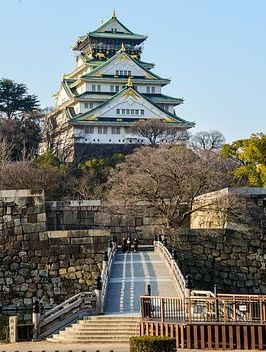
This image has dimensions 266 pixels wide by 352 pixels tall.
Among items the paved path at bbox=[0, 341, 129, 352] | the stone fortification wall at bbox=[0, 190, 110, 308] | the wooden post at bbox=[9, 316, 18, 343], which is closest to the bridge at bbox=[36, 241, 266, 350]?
the paved path at bbox=[0, 341, 129, 352]

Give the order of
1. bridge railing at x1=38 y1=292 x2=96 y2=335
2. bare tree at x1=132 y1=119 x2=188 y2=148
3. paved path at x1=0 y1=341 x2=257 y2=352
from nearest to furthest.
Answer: paved path at x1=0 y1=341 x2=257 y2=352 < bridge railing at x1=38 y1=292 x2=96 y2=335 < bare tree at x1=132 y1=119 x2=188 y2=148

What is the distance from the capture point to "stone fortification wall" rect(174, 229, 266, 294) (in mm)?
31734

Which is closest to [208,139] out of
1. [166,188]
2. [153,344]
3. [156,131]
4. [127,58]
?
[156,131]

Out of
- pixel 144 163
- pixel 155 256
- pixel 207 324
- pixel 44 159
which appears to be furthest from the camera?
pixel 44 159

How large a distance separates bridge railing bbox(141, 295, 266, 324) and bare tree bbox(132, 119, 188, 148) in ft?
146

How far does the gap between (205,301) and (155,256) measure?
39.9ft

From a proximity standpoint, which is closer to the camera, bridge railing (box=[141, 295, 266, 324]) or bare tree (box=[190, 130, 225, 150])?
bridge railing (box=[141, 295, 266, 324])

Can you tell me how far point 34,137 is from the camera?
57969 mm

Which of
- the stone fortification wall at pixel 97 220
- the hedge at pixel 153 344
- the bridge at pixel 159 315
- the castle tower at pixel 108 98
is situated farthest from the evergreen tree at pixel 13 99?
Answer: the hedge at pixel 153 344

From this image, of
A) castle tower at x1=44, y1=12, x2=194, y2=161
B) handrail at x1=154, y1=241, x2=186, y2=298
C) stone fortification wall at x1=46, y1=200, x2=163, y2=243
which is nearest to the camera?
handrail at x1=154, y1=241, x2=186, y2=298

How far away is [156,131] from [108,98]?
30.8 feet

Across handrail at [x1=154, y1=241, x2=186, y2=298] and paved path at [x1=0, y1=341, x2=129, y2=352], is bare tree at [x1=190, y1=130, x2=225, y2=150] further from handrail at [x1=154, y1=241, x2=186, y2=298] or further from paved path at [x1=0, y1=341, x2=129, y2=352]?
paved path at [x1=0, y1=341, x2=129, y2=352]

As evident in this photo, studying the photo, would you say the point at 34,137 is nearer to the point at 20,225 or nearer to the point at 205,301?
the point at 20,225

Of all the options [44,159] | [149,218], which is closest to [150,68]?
[44,159]
